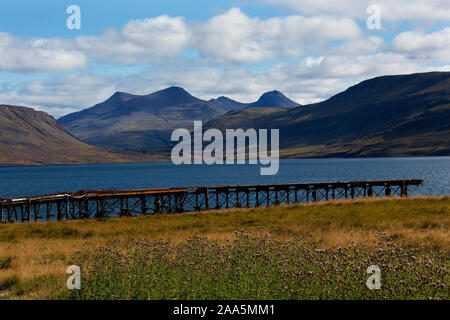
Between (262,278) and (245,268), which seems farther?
(245,268)

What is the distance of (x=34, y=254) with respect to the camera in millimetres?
23797

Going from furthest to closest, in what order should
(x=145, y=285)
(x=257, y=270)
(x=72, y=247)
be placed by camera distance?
(x=72, y=247), (x=257, y=270), (x=145, y=285)

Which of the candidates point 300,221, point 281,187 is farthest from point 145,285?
point 281,187

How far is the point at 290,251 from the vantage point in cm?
1741

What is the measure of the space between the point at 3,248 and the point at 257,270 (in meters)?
19.0

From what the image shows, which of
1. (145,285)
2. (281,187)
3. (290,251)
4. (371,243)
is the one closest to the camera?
(145,285)

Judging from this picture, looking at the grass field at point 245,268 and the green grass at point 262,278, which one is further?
the grass field at point 245,268

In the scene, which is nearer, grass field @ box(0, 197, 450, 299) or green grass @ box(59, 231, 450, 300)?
green grass @ box(59, 231, 450, 300)

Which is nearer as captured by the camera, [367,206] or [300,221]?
[300,221]
